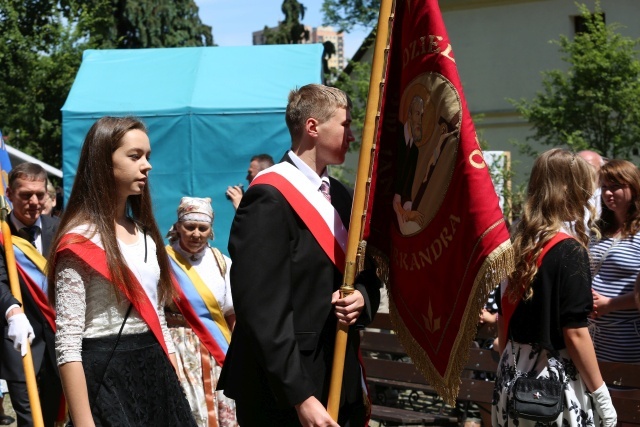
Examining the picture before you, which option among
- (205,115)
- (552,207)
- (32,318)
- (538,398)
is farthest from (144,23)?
(538,398)

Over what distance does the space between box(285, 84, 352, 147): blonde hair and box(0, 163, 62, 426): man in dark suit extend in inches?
112

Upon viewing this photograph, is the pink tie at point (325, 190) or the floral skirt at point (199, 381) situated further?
the floral skirt at point (199, 381)

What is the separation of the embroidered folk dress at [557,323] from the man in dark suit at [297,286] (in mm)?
920

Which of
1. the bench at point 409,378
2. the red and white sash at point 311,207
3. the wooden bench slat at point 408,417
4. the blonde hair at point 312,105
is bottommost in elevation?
the wooden bench slat at point 408,417

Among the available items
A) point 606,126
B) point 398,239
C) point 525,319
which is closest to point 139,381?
point 398,239

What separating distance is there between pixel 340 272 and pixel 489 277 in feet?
1.77

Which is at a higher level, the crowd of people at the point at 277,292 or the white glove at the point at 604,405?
the crowd of people at the point at 277,292

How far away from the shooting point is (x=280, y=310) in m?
3.19

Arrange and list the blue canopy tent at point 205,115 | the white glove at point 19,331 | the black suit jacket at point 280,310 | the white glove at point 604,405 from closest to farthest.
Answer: the black suit jacket at point 280,310
the white glove at point 604,405
the white glove at point 19,331
the blue canopy tent at point 205,115

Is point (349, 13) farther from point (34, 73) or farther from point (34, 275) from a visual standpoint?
point (34, 275)

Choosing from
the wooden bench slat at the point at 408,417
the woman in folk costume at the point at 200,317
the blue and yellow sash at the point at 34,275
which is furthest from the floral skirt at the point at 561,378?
the blue and yellow sash at the point at 34,275

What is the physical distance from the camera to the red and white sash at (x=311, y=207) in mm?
3385

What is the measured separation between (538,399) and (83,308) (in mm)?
1909

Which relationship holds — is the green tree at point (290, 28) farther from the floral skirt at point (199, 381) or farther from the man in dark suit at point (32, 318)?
the floral skirt at point (199, 381)
